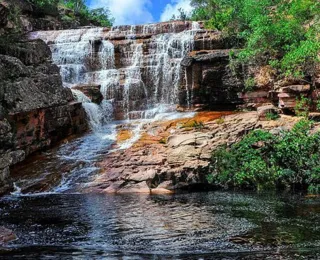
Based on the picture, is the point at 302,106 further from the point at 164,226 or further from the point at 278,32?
the point at 164,226

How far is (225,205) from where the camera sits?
1306 centimetres

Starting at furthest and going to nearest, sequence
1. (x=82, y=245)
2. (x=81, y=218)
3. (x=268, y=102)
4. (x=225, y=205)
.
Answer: (x=268, y=102) < (x=225, y=205) < (x=81, y=218) < (x=82, y=245)

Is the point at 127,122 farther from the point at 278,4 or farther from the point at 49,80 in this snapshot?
the point at 278,4

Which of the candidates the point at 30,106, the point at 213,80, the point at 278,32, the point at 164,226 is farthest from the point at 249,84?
the point at 164,226

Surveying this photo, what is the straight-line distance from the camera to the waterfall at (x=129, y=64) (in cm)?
2556

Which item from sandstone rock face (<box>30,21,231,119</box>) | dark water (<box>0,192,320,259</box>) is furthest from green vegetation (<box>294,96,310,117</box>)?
dark water (<box>0,192,320,259</box>)

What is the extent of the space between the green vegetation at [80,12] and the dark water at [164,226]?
26842mm

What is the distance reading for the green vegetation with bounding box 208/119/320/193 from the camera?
15.8 m

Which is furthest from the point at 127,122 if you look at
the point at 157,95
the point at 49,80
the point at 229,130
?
the point at 229,130

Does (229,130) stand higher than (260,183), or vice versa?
(229,130)

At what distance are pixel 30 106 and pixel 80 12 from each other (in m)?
26.5

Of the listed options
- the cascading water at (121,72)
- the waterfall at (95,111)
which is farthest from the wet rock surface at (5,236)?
the waterfall at (95,111)

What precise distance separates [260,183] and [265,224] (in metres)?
5.78

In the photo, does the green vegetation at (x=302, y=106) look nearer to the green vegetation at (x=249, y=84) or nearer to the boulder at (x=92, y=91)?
the green vegetation at (x=249, y=84)
